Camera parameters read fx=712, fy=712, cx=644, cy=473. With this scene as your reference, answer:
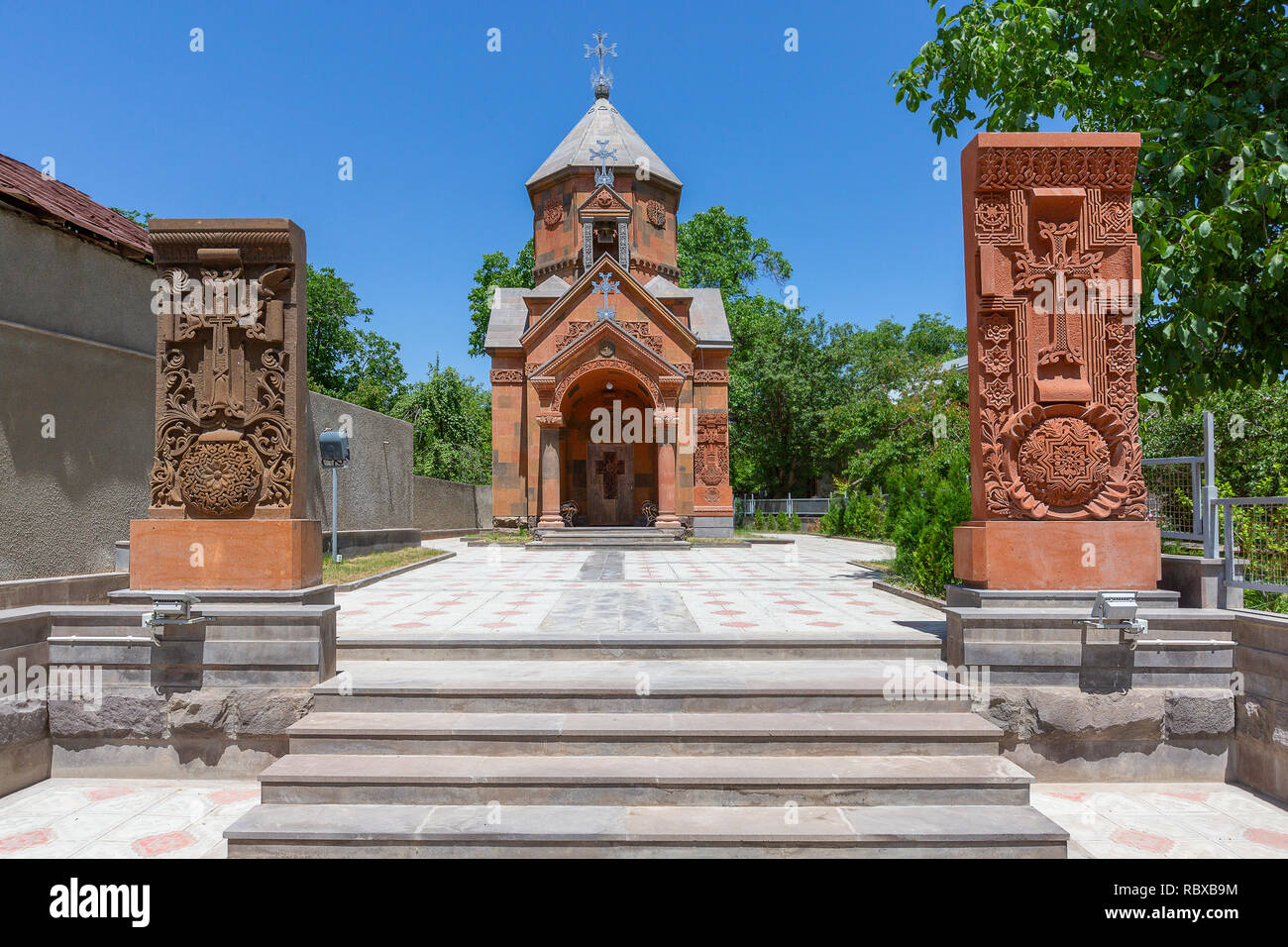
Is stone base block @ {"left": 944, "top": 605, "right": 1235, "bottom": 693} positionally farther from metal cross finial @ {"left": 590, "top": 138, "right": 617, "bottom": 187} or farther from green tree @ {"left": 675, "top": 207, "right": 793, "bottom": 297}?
green tree @ {"left": 675, "top": 207, "right": 793, "bottom": 297}

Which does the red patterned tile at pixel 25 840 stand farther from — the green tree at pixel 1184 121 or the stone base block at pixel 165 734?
the green tree at pixel 1184 121

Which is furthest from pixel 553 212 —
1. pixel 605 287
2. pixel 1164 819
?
pixel 1164 819

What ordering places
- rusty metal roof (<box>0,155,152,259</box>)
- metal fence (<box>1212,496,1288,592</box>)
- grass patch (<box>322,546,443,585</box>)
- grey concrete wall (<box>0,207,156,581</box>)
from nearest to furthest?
1. metal fence (<box>1212,496,1288,592</box>)
2. grey concrete wall (<box>0,207,156,581</box>)
3. rusty metal roof (<box>0,155,152,259</box>)
4. grass patch (<box>322,546,443,585</box>)

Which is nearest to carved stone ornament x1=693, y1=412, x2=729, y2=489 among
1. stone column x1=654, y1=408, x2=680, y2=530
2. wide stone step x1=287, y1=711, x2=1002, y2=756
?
stone column x1=654, y1=408, x2=680, y2=530

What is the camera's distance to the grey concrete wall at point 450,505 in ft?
78.1

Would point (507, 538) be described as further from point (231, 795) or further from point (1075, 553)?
point (1075, 553)

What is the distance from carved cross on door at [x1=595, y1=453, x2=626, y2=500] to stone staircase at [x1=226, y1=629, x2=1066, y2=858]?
18969 mm

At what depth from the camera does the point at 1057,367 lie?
505 centimetres

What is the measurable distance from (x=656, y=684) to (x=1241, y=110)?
24.0 feet

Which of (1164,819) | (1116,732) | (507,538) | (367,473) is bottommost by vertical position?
(1164,819)

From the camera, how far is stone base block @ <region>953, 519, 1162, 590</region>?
4984 mm

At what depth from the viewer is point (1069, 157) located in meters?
5.07

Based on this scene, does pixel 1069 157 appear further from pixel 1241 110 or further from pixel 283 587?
pixel 283 587

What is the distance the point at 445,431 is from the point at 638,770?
36.6 meters
